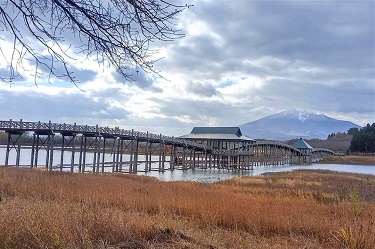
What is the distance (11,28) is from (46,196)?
741 cm

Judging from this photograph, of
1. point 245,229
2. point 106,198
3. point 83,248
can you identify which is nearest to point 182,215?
point 245,229

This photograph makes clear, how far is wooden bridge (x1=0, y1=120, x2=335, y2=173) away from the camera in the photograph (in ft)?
137

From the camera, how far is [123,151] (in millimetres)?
55688

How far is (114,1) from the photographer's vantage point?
4.66 m

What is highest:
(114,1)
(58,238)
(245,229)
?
(114,1)

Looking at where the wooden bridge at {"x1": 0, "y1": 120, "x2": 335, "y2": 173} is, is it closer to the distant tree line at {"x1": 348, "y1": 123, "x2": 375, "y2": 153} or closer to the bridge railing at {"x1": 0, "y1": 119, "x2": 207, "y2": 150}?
the bridge railing at {"x1": 0, "y1": 119, "x2": 207, "y2": 150}

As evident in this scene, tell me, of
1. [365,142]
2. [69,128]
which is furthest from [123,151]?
[365,142]

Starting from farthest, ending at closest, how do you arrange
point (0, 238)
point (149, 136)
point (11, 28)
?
point (149, 136) < point (0, 238) < point (11, 28)

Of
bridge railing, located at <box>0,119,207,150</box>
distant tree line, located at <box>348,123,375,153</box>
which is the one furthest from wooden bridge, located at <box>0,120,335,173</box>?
distant tree line, located at <box>348,123,375,153</box>

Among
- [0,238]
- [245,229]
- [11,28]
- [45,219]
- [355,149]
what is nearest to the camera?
[11,28]

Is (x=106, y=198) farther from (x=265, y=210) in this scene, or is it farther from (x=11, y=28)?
(x=11, y=28)

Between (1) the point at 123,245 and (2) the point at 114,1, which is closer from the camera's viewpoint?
(2) the point at 114,1

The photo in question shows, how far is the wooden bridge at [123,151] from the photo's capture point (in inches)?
1639

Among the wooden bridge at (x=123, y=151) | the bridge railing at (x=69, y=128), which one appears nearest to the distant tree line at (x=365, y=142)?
the wooden bridge at (x=123, y=151)
